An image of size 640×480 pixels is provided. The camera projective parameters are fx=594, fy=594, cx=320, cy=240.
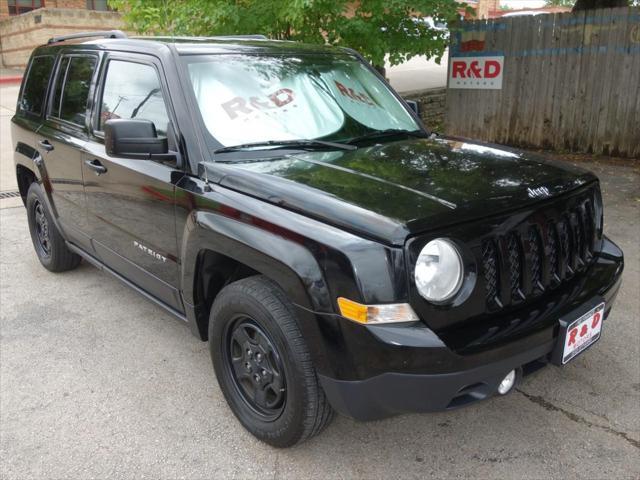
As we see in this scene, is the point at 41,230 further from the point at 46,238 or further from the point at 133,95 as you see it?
the point at 133,95

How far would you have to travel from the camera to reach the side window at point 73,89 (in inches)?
156

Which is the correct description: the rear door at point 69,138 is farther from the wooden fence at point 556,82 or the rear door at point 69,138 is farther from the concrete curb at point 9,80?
the concrete curb at point 9,80

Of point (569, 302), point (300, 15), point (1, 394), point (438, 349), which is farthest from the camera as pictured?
point (300, 15)

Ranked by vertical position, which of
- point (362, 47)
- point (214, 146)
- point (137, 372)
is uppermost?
point (362, 47)

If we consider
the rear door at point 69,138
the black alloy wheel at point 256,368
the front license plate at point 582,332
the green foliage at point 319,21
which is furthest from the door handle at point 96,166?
the green foliage at point 319,21

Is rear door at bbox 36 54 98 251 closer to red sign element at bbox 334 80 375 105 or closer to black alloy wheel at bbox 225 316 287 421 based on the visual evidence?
red sign element at bbox 334 80 375 105

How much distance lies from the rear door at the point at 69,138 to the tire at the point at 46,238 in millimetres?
317

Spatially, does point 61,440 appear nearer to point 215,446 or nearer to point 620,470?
point 215,446

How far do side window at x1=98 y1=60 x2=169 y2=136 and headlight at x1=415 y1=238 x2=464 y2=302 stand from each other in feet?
5.45

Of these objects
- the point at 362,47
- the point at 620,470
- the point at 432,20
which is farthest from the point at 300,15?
the point at 620,470

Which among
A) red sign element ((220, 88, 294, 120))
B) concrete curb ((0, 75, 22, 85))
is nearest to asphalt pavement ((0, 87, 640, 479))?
red sign element ((220, 88, 294, 120))

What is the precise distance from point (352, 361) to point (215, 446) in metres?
1.03

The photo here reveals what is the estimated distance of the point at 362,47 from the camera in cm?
761

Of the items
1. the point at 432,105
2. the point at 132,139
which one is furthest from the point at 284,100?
the point at 432,105
